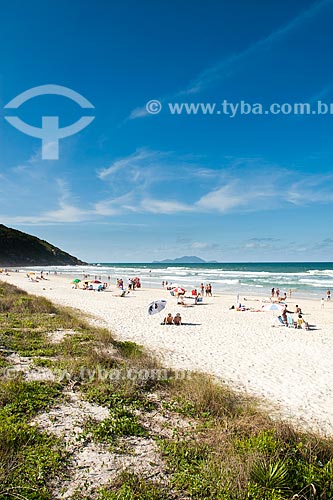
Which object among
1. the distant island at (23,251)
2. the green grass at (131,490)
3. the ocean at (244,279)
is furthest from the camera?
the distant island at (23,251)

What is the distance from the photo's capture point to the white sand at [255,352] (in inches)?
303

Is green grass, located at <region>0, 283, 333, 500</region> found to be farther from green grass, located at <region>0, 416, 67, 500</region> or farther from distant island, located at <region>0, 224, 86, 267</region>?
distant island, located at <region>0, 224, 86, 267</region>

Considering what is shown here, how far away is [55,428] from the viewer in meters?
5.02

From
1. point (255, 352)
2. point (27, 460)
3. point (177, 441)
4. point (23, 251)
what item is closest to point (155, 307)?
point (255, 352)

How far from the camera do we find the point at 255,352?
1189cm

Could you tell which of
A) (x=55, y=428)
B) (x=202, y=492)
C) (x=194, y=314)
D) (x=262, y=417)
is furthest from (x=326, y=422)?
(x=194, y=314)

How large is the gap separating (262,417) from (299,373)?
4711 mm

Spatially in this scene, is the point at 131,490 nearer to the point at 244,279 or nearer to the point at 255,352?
the point at 255,352

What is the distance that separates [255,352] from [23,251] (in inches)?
5076

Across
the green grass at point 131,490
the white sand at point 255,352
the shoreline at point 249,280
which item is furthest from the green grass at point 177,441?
the shoreline at point 249,280

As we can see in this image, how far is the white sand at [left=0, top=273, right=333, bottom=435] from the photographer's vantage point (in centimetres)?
769

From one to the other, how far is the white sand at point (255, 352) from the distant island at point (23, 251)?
362ft

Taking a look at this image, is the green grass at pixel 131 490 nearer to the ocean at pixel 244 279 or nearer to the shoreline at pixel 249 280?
the shoreline at pixel 249 280

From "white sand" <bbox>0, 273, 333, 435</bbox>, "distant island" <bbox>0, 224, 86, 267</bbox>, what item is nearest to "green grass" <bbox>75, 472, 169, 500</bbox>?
"white sand" <bbox>0, 273, 333, 435</bbox>
